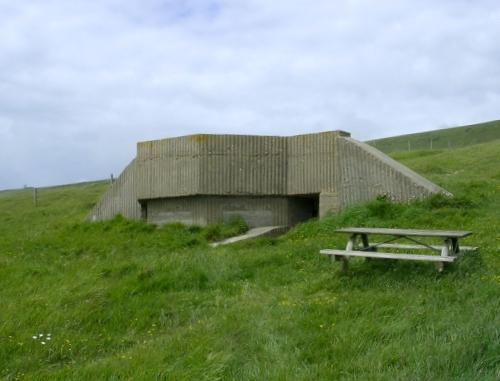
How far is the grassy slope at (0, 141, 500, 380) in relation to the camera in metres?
5.55

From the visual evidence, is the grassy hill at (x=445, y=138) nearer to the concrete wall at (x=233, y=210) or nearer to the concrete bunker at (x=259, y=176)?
the concrete bunker at (x=259, y=176)

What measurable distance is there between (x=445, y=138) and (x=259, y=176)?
66839 mm

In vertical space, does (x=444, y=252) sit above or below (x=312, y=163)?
below

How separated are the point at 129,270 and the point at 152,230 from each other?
16.6ft

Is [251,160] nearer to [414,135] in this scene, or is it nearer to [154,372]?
[154,372]

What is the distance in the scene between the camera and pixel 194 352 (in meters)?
6.01

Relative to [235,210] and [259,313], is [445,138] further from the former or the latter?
[259,313]

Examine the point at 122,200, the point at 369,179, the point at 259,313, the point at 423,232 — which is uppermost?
the point at 369,179

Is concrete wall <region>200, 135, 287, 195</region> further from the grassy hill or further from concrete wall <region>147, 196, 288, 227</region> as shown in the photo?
the grassy hill

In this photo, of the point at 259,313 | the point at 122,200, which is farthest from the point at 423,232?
the point at 122,200

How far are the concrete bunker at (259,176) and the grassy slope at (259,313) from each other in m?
1.92

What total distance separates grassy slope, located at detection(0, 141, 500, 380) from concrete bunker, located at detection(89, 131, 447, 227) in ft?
6.29

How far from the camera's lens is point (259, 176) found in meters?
15.4

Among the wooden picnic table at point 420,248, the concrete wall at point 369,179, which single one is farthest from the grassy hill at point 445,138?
the wooden picnic table at point 420,248
